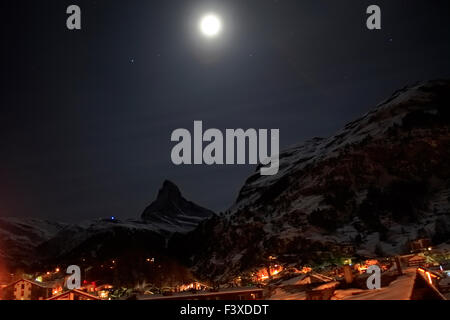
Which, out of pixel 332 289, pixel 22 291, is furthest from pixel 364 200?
pixel 332 289

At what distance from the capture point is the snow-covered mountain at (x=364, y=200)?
4345 inches

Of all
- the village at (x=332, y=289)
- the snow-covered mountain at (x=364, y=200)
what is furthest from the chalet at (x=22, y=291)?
the snow-covered mountain at (x=364, y=200)

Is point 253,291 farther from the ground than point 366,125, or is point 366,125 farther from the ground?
point 366,125

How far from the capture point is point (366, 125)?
542ft

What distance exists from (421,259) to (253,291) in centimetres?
2845

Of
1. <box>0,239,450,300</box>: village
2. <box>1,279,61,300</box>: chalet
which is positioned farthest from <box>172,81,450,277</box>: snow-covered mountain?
<box>1,279,61,300</box>: chalet

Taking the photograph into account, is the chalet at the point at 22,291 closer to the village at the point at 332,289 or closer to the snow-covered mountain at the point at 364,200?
the village at the point at 332,289

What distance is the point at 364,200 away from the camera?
419ft

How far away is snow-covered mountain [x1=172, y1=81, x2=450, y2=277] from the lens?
110 m

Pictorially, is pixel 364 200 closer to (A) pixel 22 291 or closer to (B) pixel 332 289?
(A) pixel 22 291
